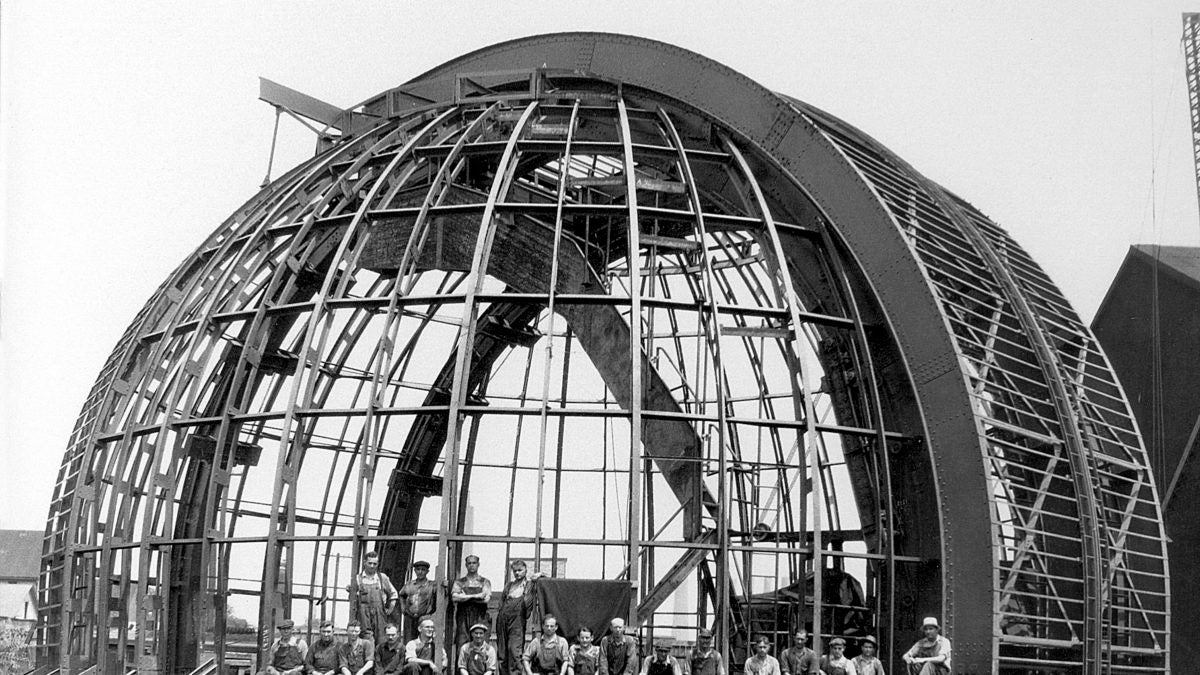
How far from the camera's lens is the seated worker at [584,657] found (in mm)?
16297

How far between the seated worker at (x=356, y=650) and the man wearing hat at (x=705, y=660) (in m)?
4.30

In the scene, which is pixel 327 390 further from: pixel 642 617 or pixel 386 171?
pixel 642 617

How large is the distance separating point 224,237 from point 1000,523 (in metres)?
15.7

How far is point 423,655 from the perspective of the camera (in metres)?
16.6

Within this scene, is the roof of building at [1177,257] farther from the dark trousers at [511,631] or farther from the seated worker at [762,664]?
the dark trousers at [511,631]

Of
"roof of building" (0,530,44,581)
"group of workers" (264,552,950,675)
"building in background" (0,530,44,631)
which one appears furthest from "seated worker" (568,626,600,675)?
"roof of building" (0,530,44,581)

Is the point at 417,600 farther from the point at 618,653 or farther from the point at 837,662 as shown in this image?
the point at 837,662

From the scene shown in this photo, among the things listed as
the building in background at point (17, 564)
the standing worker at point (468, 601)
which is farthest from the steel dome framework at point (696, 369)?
the building in background at point (17, 564)

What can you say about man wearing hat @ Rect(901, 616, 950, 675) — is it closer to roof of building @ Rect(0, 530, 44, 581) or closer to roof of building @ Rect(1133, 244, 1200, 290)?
roof of building @ Rect(1133, 244, 1200, 290)

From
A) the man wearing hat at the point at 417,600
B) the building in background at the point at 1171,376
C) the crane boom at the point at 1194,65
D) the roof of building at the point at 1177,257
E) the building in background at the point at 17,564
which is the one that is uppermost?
the crane boom at the point at 1194,65

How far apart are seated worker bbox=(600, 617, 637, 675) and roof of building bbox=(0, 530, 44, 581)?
55409 millimetres

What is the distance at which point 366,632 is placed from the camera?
16875 mm

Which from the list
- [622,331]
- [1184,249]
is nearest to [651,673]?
[622,331]

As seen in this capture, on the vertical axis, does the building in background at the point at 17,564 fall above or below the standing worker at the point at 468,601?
below
